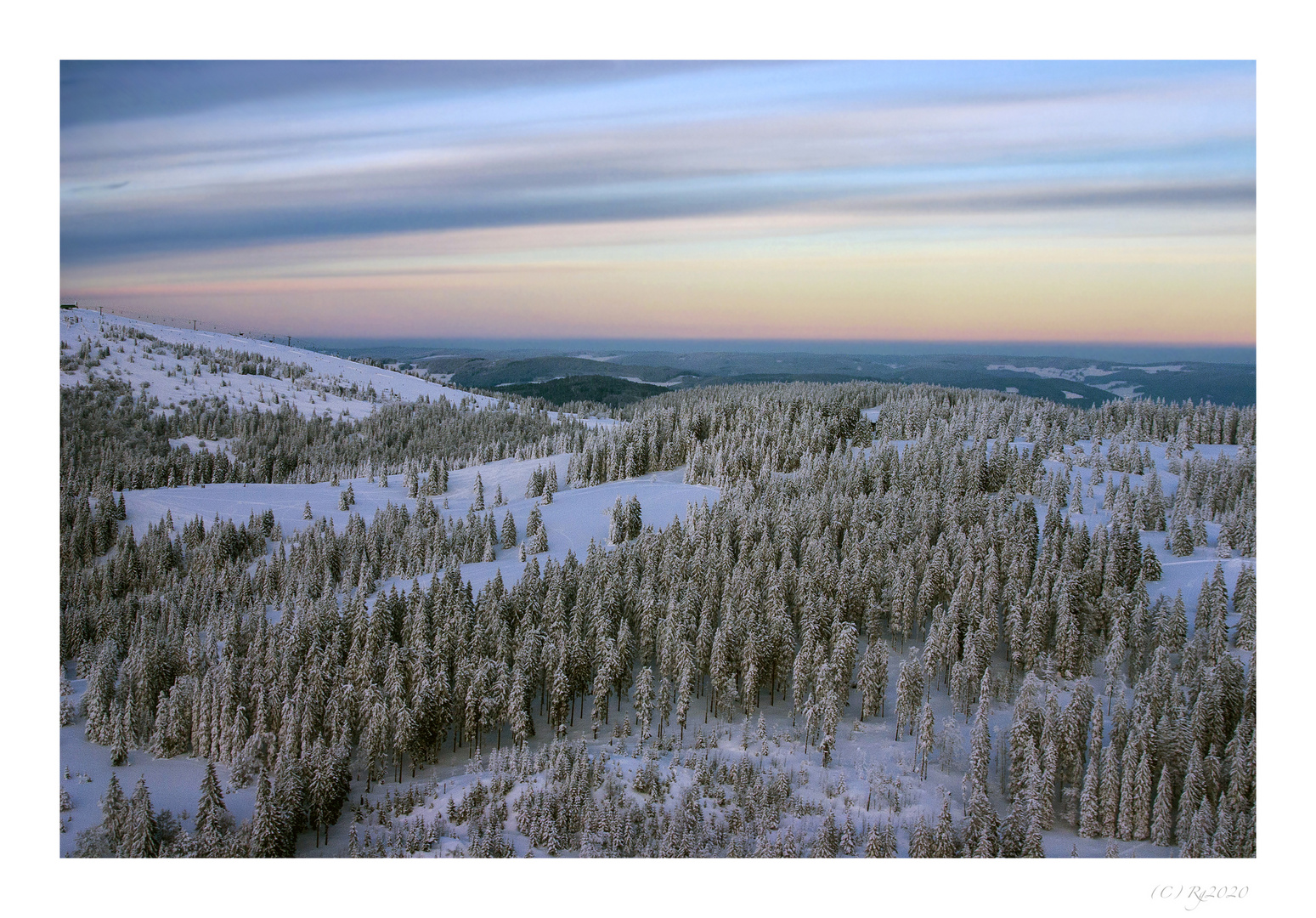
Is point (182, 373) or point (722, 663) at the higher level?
point (182, 373)

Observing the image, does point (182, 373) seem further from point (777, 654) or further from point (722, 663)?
point (777, 654)

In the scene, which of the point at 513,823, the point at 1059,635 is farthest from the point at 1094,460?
the point at 513,823

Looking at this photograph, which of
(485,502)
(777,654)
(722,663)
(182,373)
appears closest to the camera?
(722,663)

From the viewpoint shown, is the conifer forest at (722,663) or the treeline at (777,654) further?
the treeline at (777,654)

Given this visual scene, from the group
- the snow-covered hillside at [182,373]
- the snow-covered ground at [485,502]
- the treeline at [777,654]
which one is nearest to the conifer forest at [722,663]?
the treeline at [777,654]

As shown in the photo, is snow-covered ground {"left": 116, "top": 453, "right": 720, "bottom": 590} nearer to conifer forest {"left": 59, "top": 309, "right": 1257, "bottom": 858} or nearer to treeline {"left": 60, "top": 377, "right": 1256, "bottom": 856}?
conifer forest {"left": 59, "top": 309, "right": 1257, "bottom": 858}

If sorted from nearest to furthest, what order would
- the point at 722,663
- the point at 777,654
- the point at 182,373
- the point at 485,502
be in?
the point at 722,663, the point at 777,654, the point at 485,502, the point at 182,373

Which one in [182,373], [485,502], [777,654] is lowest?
[777,654]

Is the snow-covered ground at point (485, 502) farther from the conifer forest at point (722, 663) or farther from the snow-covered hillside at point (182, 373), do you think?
the snow-covered hillside at point (182, 373)

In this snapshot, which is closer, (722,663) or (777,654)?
(722,663)

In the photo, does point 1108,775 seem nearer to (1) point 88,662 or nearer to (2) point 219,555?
(1) point 88,662

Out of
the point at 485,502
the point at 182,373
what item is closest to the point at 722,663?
the point at 485,502
